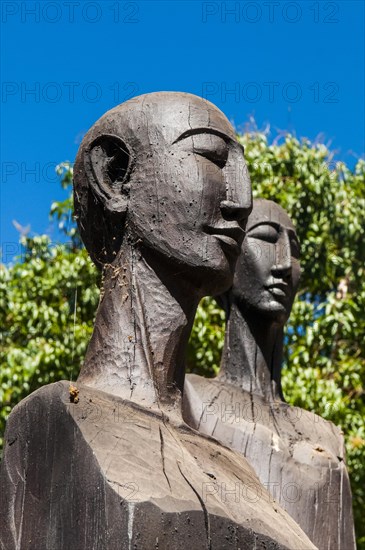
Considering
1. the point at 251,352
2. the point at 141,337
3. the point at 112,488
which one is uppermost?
the point at 251,352

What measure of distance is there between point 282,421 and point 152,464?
3.44 m

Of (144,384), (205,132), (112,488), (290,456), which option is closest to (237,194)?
(205,132)

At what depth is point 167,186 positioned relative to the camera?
18.3ft

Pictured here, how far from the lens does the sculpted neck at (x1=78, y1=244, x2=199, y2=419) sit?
5477 millimetres

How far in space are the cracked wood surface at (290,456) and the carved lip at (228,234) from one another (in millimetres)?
1915

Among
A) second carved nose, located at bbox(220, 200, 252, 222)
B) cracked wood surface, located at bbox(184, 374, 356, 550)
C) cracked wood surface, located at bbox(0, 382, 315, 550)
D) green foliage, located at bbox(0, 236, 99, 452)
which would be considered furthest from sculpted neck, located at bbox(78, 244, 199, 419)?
green foliage, located at bbox(0, 236, 99, 452)

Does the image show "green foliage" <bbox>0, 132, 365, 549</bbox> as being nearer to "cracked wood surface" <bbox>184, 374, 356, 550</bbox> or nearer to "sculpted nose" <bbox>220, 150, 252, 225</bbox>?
"cracked wood surface" <bbox>184, 374, 356, 550</bbox>

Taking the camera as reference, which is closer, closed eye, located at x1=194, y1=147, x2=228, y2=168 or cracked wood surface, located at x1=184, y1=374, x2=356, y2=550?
closed eye, located at x1=194, y1=147, x2=228, y2=168

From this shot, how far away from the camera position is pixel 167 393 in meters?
5.54

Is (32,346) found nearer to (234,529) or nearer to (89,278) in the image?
(89,278)

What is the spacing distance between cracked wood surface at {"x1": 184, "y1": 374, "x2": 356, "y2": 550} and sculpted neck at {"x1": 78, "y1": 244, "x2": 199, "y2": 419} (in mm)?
1872

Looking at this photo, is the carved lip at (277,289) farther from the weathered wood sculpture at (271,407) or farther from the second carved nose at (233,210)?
the second carved nose at (233,210)

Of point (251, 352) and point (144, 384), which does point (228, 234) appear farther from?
point (251, 352)

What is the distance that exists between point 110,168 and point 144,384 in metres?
0.92
